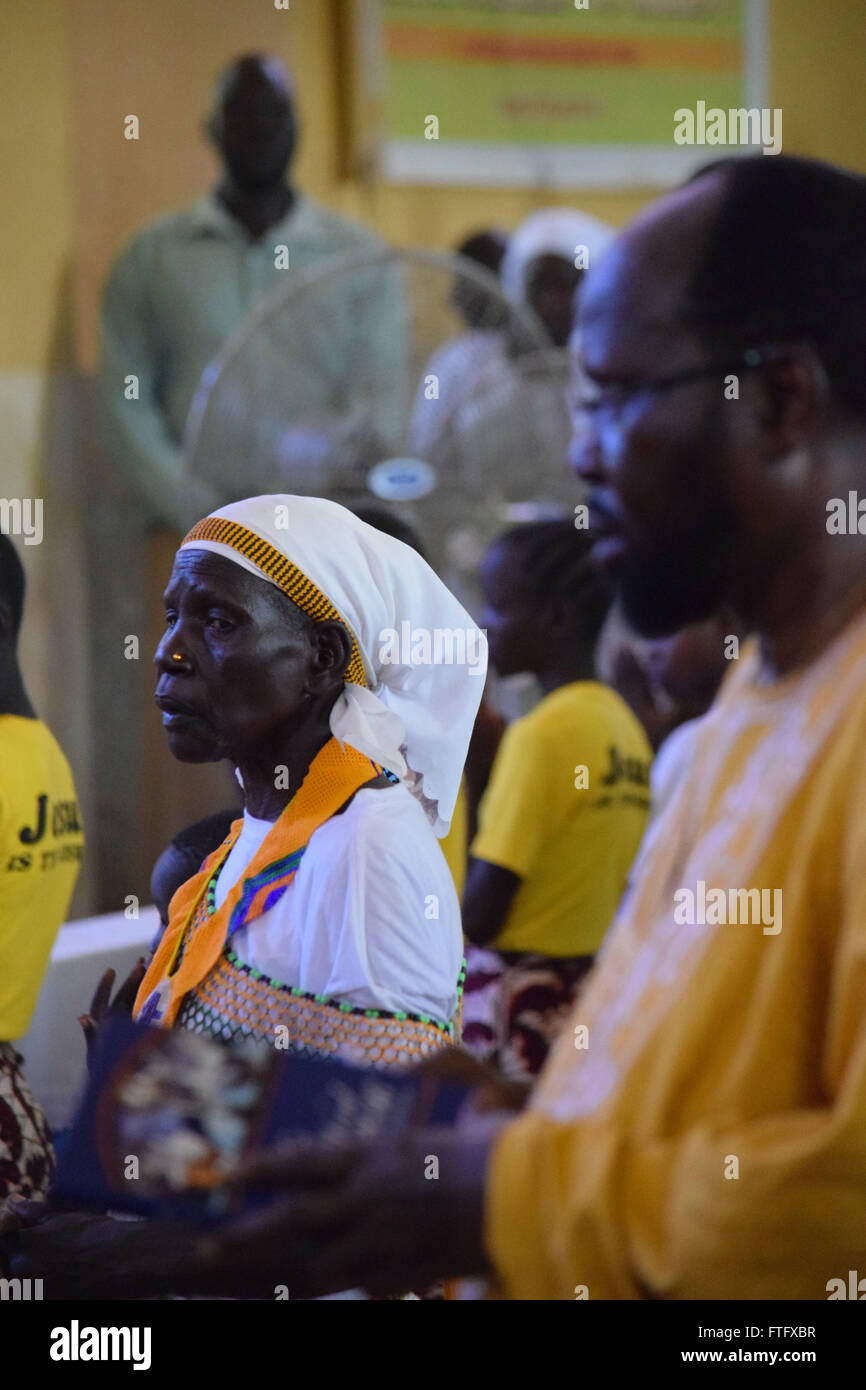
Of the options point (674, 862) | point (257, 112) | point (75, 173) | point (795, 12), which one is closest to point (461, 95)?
point (257, 112)

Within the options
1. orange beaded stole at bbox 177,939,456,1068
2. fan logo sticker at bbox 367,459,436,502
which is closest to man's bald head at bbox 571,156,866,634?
orange beaded stole at bbox 177,939,456,1068

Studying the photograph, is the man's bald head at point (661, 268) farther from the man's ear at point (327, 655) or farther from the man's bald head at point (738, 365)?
the man's ear at point (327, 655)

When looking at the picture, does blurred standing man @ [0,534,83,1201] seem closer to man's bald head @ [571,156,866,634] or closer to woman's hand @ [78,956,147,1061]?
woman's hand @ [78,956,147,1061]

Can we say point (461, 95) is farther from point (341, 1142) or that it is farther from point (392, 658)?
point (341, 1142)

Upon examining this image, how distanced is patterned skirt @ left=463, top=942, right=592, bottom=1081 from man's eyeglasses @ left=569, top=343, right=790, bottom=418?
78cm

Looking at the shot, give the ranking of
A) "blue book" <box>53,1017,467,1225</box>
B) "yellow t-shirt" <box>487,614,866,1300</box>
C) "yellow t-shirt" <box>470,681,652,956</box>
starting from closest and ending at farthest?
1. "yellow t-shirt" <box>487,614,866,1300</box>
2. "blue book" <box>53,1017,467,1225</box>
3. "yellow t-shirt" <box>470,681,652,956</box>

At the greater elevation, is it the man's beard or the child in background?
the man's beard

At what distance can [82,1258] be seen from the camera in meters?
Result: 1.41

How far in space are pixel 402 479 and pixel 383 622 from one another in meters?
1.77

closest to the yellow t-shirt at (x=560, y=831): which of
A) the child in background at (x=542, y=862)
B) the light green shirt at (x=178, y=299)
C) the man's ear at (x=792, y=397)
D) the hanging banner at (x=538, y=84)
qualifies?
the child in background at (x=542, y=862)

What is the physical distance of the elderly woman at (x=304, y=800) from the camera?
1.35 m

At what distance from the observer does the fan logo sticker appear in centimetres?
295

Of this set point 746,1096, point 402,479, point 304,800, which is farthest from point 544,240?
point 746,1096

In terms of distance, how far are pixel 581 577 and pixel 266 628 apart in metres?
0.90
